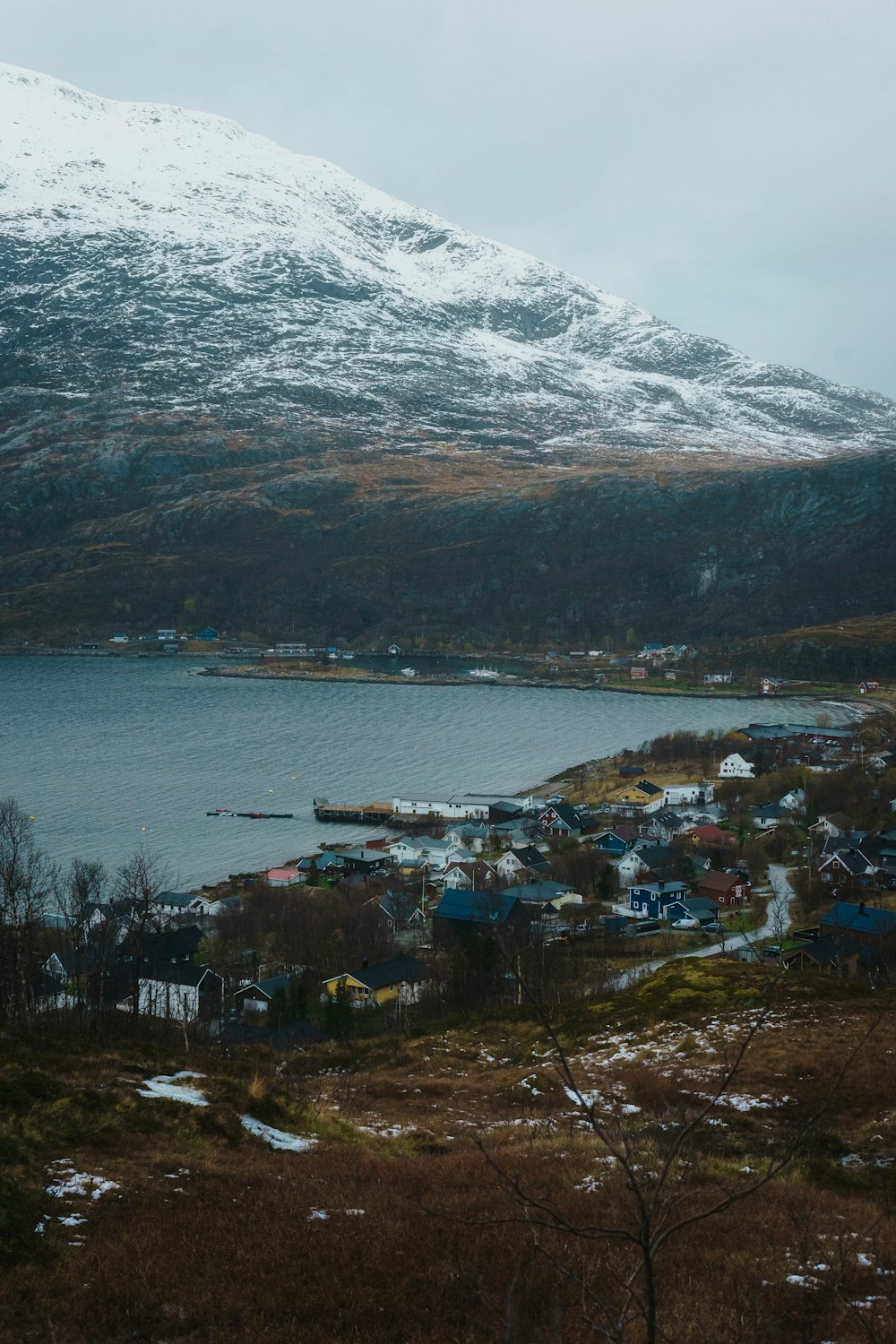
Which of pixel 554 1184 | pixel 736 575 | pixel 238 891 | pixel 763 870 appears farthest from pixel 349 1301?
pixel 736 575

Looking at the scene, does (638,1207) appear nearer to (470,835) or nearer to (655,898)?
(655,898)

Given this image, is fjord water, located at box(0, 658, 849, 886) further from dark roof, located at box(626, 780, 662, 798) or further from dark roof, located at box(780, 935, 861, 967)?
dark roof, located at box(780, 935, 861, 967)

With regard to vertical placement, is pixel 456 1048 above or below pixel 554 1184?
below

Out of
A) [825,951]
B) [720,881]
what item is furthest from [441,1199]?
[720,881]

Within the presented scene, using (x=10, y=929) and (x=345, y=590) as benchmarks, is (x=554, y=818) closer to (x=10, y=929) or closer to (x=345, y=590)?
(x=10, y=929)

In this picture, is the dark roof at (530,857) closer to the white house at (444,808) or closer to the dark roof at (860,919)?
the white house at (444,808)
